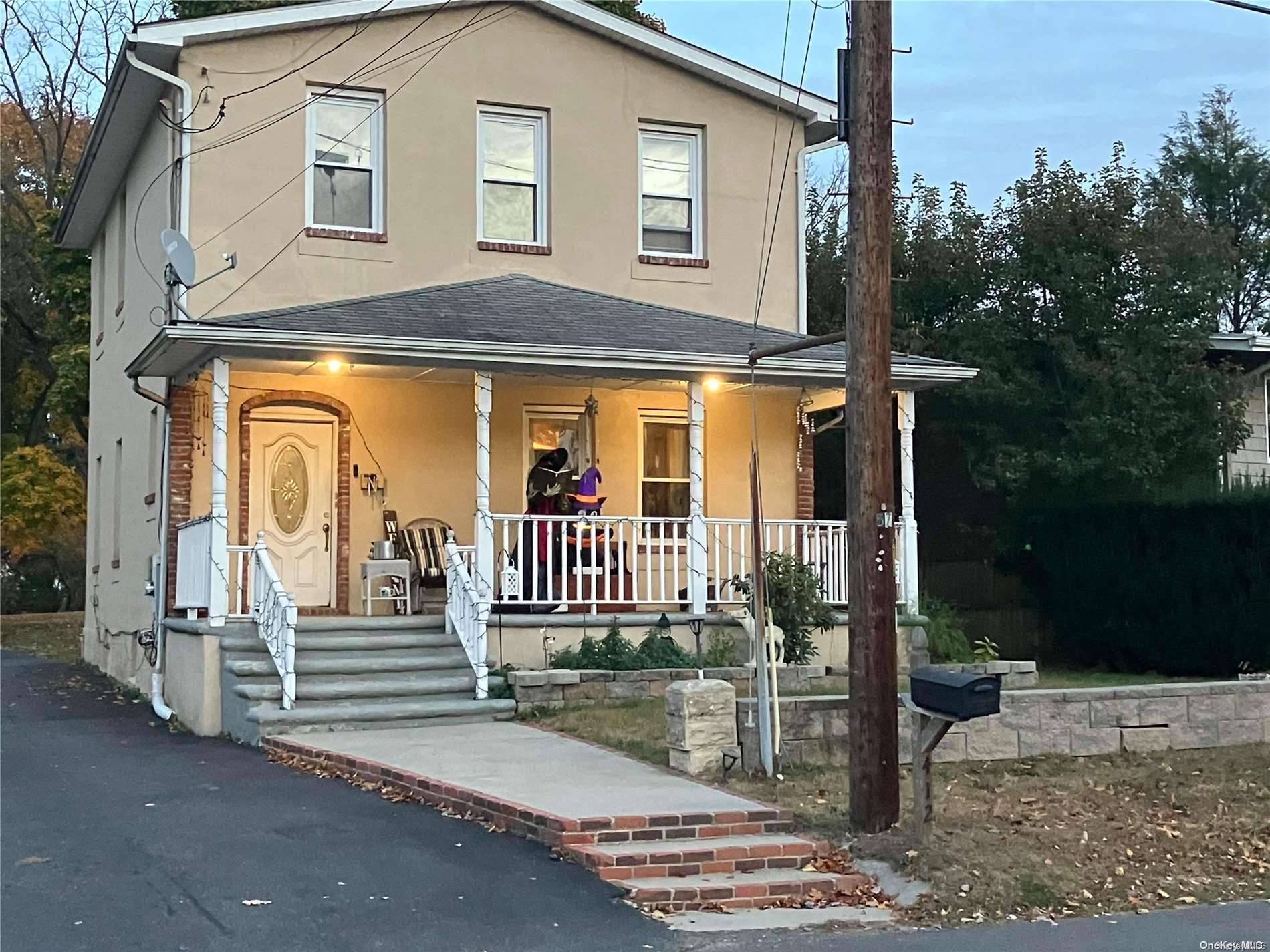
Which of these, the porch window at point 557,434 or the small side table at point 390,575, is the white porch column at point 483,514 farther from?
the porch window at point 557,434

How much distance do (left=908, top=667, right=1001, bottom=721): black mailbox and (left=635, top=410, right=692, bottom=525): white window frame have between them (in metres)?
8.62

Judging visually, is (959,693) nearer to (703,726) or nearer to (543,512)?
(703,726)

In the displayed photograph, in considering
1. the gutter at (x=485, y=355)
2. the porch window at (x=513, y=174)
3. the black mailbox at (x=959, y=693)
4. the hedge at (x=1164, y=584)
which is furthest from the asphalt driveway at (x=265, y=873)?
the hedge at (x=1164, y=584)

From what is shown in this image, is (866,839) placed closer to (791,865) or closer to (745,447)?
(791,865)

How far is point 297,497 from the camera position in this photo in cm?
1574

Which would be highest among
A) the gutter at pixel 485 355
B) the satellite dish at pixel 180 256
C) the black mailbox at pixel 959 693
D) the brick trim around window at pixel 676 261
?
the brick trim around window at pixel 676 261

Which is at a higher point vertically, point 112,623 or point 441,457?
point 441,457

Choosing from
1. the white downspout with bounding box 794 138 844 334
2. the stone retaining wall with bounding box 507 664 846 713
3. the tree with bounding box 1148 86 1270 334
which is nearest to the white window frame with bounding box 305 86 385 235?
the white downspout with bounding box 794 138 844 334

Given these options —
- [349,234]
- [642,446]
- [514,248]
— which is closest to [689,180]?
[514,248]

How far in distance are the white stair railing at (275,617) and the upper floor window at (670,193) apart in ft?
20.9

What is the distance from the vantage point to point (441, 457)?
16297 millimetres

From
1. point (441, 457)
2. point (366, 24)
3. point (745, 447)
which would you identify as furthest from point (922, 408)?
point (366, 24)

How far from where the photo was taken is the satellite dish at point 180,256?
44.8ft

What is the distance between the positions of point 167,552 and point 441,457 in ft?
10.5
